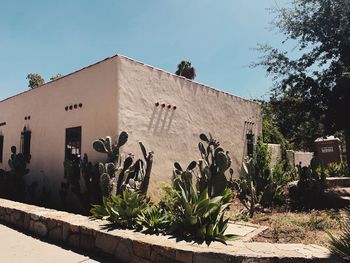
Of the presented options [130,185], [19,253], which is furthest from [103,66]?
[19,253]

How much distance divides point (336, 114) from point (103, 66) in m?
6.85

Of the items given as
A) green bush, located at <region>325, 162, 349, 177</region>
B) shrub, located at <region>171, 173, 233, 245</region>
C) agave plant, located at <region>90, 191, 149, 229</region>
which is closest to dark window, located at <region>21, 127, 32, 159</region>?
agave plant, located at <region>90, 191, 149, 229</region>

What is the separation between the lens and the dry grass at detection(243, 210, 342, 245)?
5418mm

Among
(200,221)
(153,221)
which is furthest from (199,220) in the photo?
(153,221)

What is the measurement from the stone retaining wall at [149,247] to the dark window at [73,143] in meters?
3.20

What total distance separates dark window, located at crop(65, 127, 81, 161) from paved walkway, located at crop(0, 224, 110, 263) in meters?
3.47

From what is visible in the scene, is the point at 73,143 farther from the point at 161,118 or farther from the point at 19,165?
the point at 161,118

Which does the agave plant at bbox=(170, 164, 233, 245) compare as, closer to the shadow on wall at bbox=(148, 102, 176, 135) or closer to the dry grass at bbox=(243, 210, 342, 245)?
the dry grass at bbox=(243, 210, 342, 245)

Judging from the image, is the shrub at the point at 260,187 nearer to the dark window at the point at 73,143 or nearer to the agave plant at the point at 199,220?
the agave plant at the point at 199,220

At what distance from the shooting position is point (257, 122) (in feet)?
47.4

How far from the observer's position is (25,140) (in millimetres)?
12297

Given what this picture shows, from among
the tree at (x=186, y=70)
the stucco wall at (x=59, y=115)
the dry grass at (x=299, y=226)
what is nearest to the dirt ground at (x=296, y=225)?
the dry grass at (x=299, y=226)

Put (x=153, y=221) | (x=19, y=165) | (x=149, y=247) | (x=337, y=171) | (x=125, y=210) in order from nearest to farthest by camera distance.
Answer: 1. (x=149, y=247)
2. (x=153, y=221)
3. (x=125, y=210)
4. (x=19, y=165)
5. (x=337, y=171)

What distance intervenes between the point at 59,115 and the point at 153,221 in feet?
20.5
